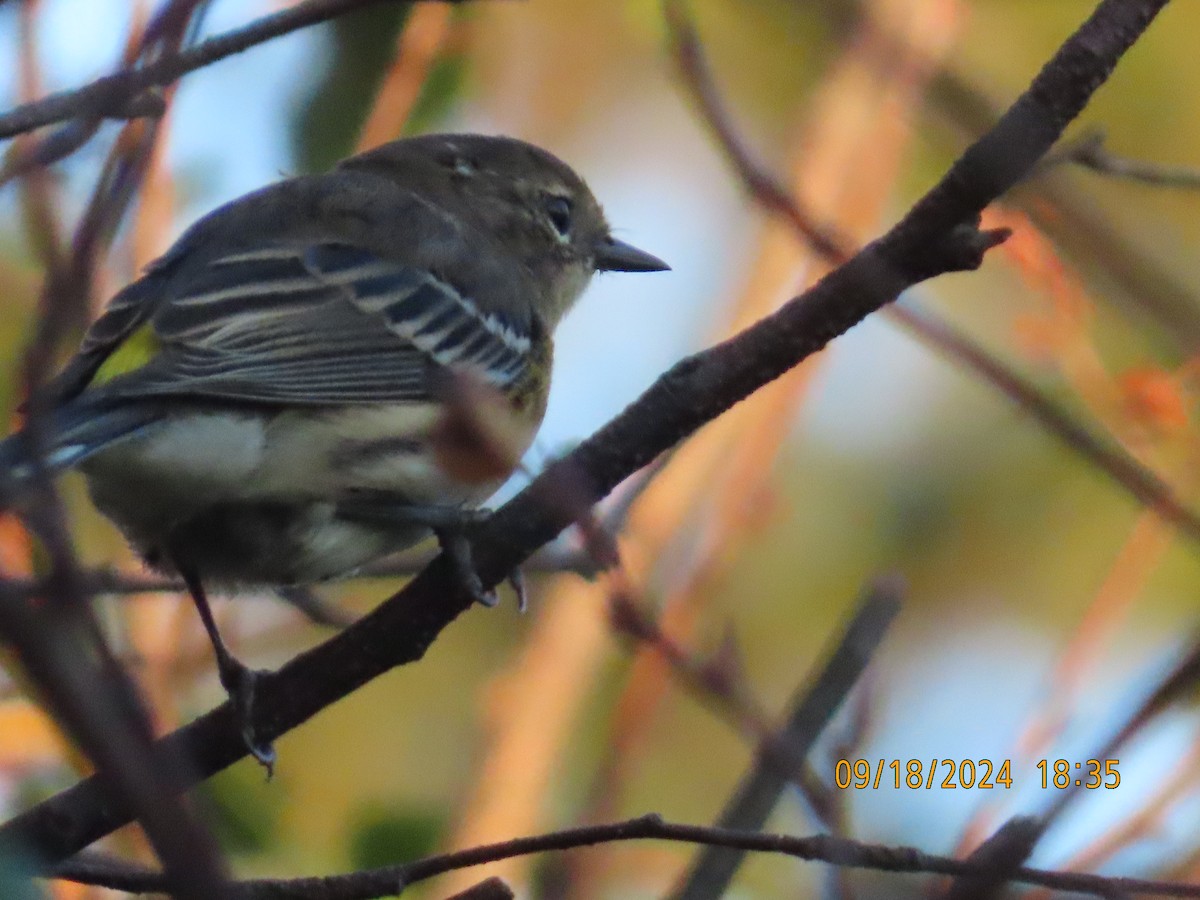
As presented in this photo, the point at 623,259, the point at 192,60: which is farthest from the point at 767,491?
the point at 192,60

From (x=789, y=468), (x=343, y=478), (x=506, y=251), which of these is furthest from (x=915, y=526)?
(x=343, y=478)

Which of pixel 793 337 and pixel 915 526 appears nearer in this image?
pixel 793 337

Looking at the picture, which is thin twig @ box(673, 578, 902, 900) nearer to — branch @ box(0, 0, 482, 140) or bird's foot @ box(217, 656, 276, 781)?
bird's foot @ box(217, 656, 276, 781)

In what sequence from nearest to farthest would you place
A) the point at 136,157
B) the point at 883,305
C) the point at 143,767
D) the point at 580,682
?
the point at 143,767
the point at 136,157
the point at 883,305
the point at 580,682

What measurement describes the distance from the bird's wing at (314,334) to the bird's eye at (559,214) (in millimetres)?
845

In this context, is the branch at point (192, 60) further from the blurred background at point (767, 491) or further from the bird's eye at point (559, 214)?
the bird's eye at point (559, 214)

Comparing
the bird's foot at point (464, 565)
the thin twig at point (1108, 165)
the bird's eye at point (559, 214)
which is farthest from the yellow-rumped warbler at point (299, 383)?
the thin twig at point (1108, 165)

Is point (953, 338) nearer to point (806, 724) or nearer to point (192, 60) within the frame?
point (806, 724)

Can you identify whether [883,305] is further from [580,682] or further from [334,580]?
[580,682]

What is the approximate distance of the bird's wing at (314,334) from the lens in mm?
3711

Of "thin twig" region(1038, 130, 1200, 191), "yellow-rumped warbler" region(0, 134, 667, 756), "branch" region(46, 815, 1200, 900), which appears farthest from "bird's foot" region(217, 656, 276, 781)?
"thin twig" region(1038, 130, 1200, 191)

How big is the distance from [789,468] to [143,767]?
7.97m

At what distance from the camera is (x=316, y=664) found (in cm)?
310

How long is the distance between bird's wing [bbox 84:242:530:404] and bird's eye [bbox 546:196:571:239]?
33.3 inches
